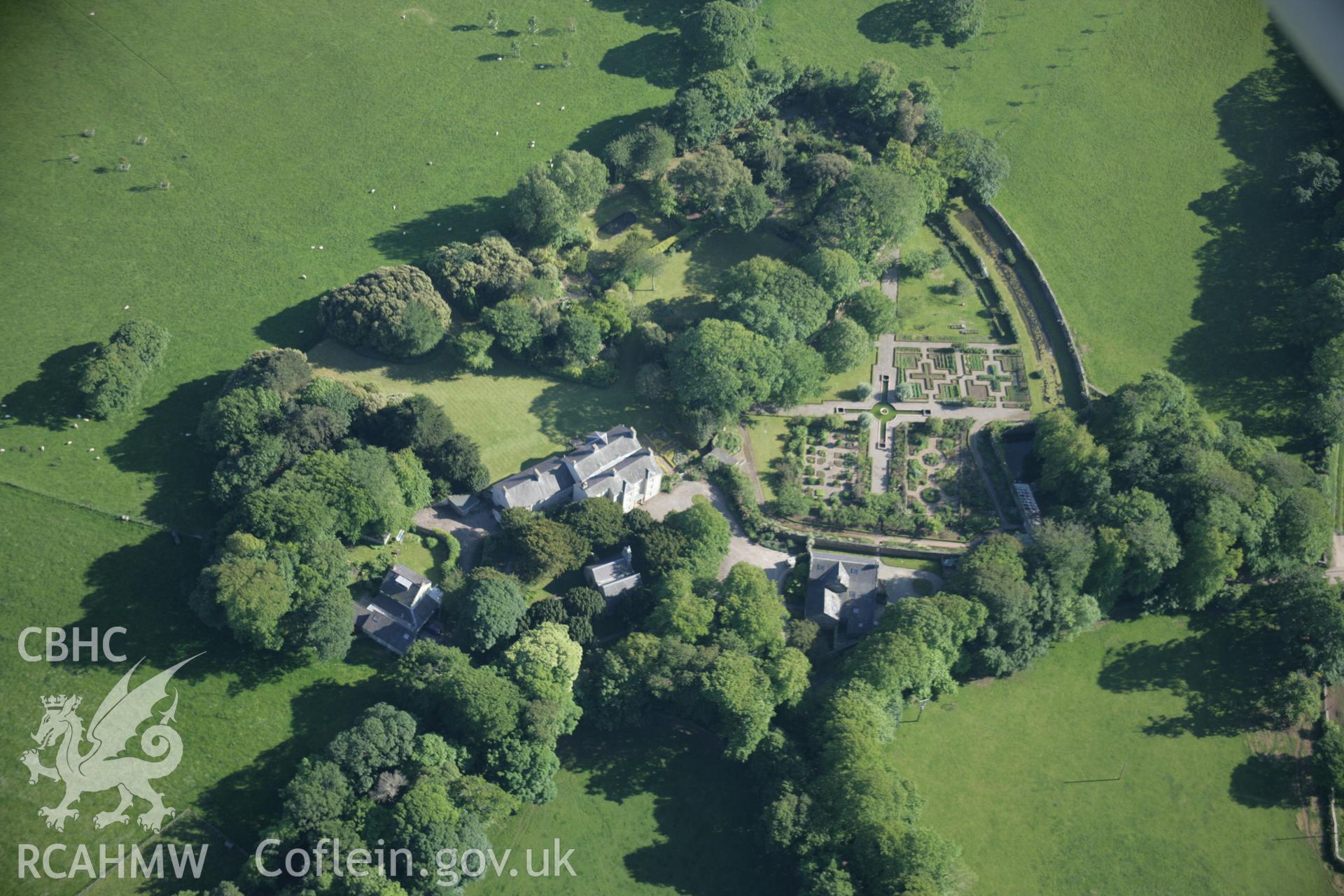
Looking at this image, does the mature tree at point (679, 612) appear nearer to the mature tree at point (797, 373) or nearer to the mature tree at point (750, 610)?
the mature tree at point (750, 610)

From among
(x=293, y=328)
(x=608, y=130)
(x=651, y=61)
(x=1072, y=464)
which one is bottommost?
(x=1072, y=464)

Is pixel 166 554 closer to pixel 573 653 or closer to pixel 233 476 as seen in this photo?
pixel 233 476

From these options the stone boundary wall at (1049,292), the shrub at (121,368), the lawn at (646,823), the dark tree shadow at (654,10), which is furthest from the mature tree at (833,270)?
the shrub at (121,368)

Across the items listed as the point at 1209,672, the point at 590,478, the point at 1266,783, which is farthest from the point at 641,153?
the point at 1266,783

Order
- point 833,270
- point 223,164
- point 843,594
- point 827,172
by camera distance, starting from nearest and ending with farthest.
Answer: point 843,594, point 833,270, point 223,164, point 827,172

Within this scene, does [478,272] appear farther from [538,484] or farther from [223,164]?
[223,164]

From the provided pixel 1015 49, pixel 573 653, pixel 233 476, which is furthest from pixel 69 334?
pixel 1015 49

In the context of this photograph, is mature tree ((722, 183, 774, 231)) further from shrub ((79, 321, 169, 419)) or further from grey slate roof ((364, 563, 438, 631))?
shrub ((79, 321, 169, 419))
